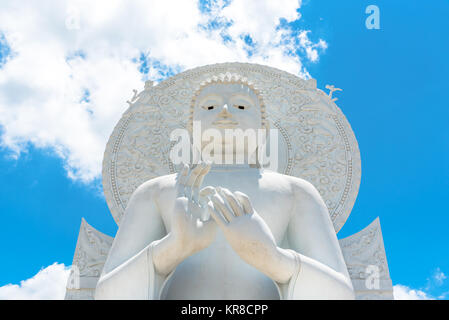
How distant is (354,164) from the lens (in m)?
4.25

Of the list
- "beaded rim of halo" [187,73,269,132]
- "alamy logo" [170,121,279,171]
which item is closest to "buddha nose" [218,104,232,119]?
"alamy logo" [170,121,279,171]

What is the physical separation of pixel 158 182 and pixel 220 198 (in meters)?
0.85

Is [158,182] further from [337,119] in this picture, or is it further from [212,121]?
[337,119]

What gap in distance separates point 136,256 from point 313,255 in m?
1.06

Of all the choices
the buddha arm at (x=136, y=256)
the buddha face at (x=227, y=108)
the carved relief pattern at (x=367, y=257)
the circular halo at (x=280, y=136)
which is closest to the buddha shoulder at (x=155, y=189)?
the buddha arm at (x=136, y=256)

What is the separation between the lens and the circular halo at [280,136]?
4227mm

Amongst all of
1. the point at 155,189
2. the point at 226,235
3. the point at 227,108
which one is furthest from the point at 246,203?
the point at 227,108

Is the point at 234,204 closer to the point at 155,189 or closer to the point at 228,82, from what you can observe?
the point at 155,189

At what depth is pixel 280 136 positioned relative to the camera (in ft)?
14.5

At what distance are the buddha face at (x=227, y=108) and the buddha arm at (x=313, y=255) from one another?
609 mm

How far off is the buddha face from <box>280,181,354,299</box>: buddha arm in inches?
24.0

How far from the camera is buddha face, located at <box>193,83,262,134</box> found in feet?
10.8
